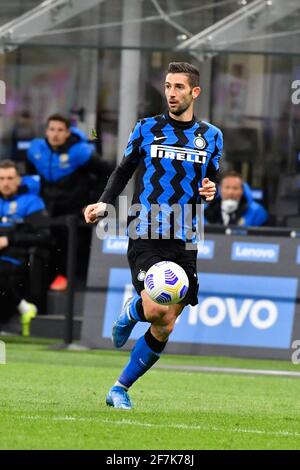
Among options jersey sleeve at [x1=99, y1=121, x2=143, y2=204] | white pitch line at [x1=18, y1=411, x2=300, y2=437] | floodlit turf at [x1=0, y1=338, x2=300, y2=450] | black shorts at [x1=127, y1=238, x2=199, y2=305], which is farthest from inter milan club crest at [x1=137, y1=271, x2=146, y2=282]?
white pitch line at [x1=18, y1=411, x2=300, y2=437]

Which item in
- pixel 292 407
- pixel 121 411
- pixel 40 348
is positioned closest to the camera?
pixel 121 411

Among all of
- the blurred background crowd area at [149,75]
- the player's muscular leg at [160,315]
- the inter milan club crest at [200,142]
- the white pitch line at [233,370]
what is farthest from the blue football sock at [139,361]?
the blurred background crowd area at [149,75]

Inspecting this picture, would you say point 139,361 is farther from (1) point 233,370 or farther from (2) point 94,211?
(1) point 233,370

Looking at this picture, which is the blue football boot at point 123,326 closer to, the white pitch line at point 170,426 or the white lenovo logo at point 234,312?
the white pitch line at point 170,426

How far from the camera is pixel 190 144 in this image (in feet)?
28.3

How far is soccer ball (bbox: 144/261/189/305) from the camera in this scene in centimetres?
818

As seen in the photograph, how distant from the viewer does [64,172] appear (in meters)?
15.1

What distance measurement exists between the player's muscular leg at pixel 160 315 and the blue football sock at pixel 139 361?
0.10 meters

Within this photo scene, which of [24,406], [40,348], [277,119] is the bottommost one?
[40,348]

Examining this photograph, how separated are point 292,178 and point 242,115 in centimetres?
116

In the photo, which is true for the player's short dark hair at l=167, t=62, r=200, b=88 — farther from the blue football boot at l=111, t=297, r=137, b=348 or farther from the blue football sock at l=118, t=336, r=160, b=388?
the blue football sock at l=118, t=336, r=160, b=388

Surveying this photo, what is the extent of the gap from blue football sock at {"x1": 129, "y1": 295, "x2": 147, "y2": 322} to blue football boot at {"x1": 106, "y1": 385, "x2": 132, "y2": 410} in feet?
1.55
